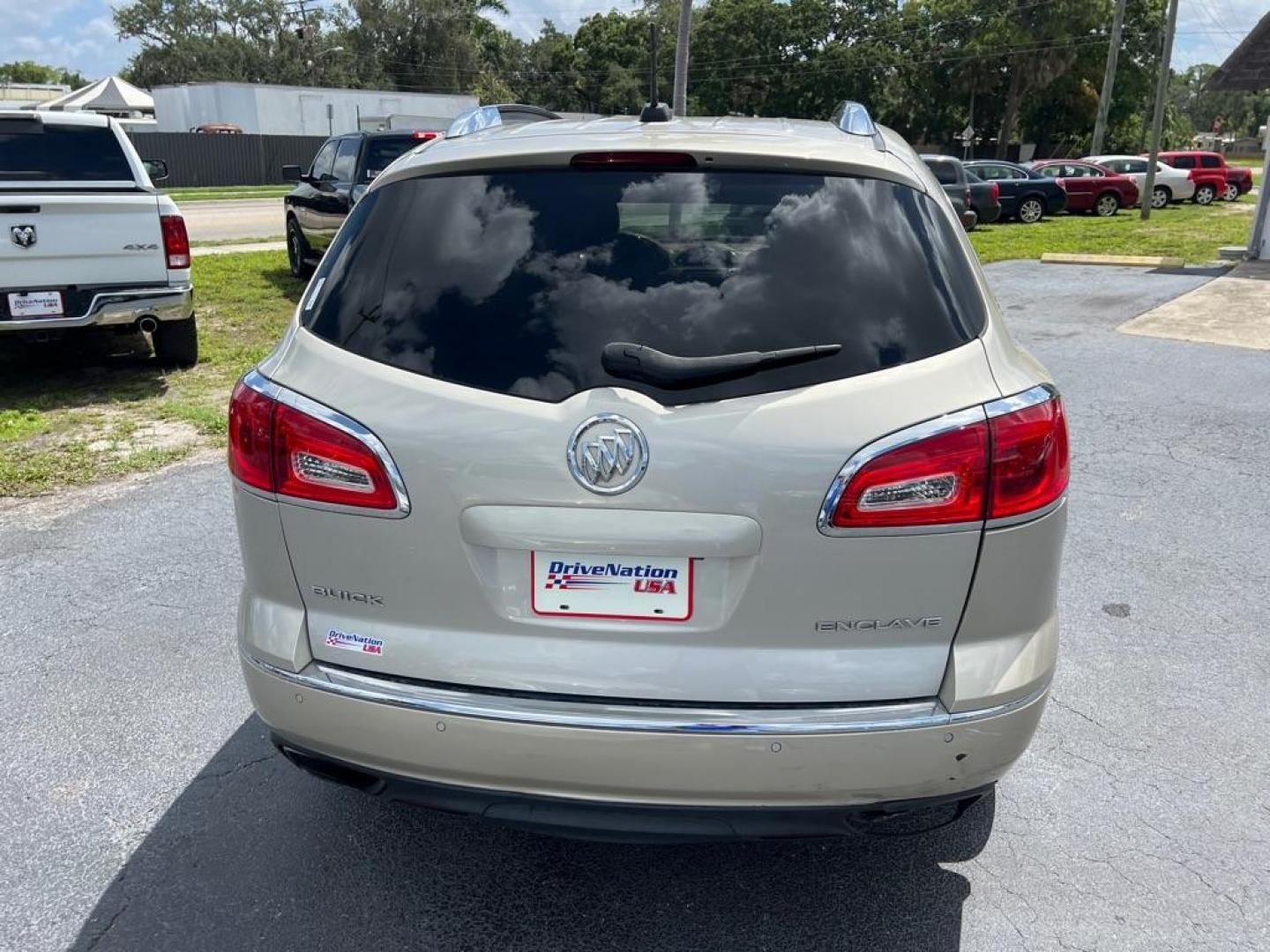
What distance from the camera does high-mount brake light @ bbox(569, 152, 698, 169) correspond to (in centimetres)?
231

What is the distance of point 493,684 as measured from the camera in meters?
2.12

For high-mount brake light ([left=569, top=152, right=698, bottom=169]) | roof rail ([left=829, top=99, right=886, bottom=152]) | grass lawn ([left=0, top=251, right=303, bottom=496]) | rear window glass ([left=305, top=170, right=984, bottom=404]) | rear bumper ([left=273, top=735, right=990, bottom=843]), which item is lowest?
grass lawn ([left=0, top=251, right=303, bottom=496])

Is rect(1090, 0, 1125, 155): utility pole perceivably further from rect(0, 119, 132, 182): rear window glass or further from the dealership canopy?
the dealership canopy

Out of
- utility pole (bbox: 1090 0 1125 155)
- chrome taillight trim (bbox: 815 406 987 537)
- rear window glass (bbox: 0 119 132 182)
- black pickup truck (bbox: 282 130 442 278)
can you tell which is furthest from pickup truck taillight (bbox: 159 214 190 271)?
utility pole (bbox: 1090 0 1125 155)

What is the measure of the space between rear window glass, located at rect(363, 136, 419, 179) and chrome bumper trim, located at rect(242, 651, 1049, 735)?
1098 centimetres

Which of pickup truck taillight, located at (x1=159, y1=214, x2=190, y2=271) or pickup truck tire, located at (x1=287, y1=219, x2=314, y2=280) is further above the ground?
pickup truck taillight, located at (x1=159, y1=214, x2=190, y2=271)

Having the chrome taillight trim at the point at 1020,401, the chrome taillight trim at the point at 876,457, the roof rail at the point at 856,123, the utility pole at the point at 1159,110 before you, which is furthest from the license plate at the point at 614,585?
the utility pole at the point at 1159,110

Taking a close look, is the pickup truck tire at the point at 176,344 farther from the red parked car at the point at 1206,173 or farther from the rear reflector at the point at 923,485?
the red parked car at the point at 1206,173

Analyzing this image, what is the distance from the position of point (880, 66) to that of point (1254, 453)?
2490 inches

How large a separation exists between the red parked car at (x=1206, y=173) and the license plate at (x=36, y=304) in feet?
103

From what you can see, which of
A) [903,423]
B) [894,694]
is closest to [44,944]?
[894,694]

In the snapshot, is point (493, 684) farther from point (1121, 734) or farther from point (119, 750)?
point (1121, 734)

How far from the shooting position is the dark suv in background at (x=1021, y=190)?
2492 centimetres

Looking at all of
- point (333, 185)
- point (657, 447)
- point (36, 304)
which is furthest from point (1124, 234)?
point (657, 447)
